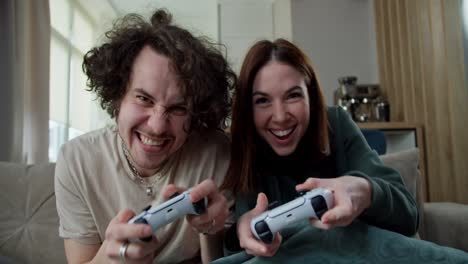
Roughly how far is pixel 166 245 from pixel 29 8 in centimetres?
182

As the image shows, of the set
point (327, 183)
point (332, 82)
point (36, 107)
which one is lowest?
point (327, 183)

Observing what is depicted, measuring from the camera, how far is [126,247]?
0.63m

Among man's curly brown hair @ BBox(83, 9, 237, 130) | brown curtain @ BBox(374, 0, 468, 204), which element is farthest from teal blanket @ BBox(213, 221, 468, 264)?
brown curtain @ BBox(374, 0, 468, 204)

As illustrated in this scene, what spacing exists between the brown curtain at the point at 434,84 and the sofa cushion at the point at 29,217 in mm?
Answer: 1823

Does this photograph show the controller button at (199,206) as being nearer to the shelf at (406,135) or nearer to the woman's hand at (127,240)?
the woman's hand at (127,240)

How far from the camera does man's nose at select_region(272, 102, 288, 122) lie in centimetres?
85

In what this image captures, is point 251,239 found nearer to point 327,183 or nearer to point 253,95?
point 327,183

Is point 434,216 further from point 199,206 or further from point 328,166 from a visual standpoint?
point 199,206

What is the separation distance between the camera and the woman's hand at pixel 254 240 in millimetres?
650

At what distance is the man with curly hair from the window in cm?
190

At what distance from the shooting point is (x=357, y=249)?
2.19 ft

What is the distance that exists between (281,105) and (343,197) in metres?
0.30

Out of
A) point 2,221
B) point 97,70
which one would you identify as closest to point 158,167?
point 97,70

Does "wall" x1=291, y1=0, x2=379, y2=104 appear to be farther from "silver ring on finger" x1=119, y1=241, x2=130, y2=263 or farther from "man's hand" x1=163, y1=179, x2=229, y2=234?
"silver ring on finger" x1=119, y1=241, x2=130, y2=263
